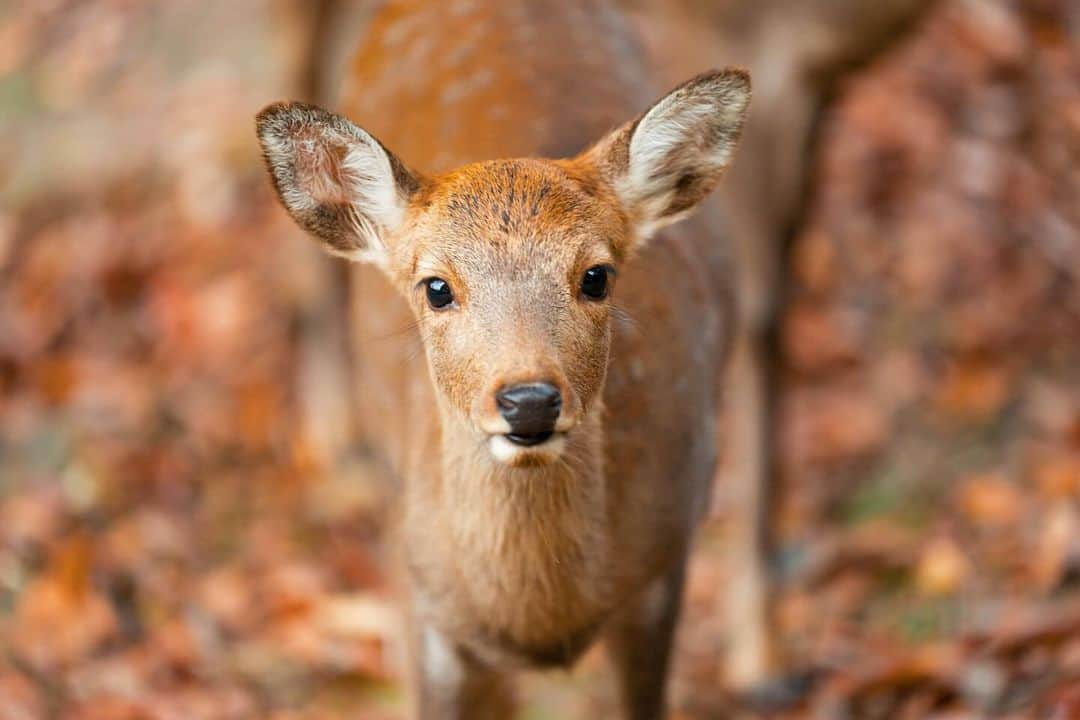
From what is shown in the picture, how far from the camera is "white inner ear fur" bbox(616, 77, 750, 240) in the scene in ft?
13.9

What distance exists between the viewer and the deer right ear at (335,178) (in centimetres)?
412

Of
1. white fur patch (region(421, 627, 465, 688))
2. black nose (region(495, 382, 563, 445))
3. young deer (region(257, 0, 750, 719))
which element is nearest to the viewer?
black nose (region(495, 382, 563, 445))

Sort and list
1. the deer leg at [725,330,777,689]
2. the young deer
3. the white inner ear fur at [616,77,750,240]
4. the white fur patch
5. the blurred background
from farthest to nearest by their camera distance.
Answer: the deer leg at [725,330,777,689]
the blurred background
the white fur patch
the white inner ear fur at [616,77,750,240]
the young deer

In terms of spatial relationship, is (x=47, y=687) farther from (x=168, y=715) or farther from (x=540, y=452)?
(x=540, y=452)

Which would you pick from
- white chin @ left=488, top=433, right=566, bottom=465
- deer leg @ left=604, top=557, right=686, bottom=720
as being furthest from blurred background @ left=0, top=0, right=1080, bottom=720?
white chin @ left=488, top=433, right=566, bottom=465

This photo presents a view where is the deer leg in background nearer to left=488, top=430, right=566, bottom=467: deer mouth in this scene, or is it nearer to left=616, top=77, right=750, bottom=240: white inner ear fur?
left=616, top=77, right=750, bottom=240: white inner ear fur

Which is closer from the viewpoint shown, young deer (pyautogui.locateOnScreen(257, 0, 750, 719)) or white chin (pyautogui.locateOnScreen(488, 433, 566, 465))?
white chin (pyautogui.locateOnScreen(488, 433, 566, 465))

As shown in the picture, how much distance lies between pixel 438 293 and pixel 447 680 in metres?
1.14

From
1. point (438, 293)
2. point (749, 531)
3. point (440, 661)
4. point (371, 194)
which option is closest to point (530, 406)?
point (438, 293)

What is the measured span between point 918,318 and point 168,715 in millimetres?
3943

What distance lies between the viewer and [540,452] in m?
3.73

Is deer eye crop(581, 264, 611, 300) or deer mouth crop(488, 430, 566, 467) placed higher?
deer eye crop(581, 264, 611, 300)

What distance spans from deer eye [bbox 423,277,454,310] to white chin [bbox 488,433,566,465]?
0.40 metres

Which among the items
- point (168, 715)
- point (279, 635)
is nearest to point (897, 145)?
point (279, 635)
